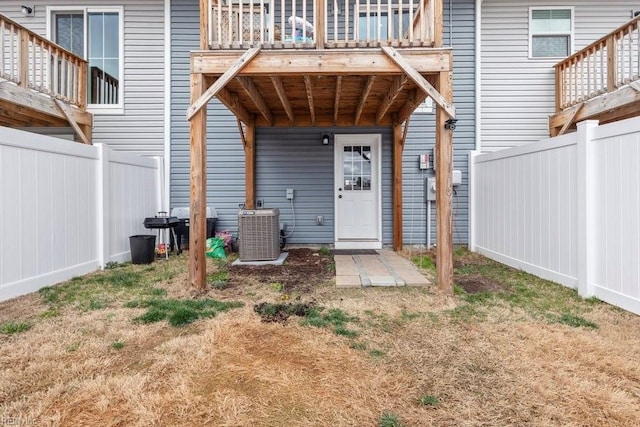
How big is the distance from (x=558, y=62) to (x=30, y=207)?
322 inches

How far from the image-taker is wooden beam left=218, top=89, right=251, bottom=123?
472 centimetres

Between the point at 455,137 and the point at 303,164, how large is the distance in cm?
282

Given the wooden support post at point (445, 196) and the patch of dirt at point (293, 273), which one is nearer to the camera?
the wooden support post at point (445, 196)

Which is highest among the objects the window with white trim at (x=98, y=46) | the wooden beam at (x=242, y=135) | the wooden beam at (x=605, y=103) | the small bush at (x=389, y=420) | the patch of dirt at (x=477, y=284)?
the window with white trim at (x=98, y=46)

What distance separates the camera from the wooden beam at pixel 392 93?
4.32 metres

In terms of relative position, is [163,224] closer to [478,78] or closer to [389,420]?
[389,420]

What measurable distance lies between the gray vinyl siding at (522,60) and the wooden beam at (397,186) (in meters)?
1.64

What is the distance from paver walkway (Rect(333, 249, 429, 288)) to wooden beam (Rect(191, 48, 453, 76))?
7.50 ft

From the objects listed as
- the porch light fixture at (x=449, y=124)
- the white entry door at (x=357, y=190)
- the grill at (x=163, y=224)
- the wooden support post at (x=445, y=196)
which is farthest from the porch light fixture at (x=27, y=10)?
the porch light fixture at (x=449, y=124)

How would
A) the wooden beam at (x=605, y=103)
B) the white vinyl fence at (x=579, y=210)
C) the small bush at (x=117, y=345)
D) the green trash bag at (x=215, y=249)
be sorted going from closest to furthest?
the small bush at (x=117, y=345)
the white vinyl fence at (x=579, y=210)
the wooden beam at (x=605, y=103)
the green trash bag at (x=215, y=249)

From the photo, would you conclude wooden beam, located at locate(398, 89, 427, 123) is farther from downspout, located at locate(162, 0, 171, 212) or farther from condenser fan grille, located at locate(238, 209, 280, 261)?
downspout, located at locate(162, 0, 171, 212)

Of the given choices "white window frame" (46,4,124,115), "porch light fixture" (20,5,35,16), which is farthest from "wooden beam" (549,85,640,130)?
"porch light fixture" (20,5,35,16)

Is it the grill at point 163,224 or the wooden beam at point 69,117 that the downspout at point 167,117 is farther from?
the wooden beam at point 69,117

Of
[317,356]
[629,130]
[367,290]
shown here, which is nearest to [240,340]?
[317,356]
